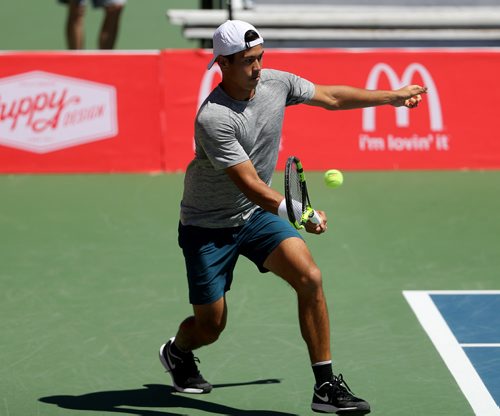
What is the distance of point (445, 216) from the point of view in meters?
11.4

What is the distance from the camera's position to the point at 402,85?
12.7 metres

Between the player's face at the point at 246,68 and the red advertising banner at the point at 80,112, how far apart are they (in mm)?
6145

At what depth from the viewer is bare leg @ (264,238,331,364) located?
6.65 meters

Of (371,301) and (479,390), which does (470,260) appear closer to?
(371,301)

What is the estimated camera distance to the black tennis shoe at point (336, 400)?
6.74 m

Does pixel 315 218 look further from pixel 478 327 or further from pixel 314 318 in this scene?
pixel 478 327

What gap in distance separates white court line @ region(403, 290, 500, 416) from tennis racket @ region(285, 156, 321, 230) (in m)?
1.60

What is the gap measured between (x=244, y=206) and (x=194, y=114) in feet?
19.3

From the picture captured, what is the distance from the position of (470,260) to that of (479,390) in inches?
115

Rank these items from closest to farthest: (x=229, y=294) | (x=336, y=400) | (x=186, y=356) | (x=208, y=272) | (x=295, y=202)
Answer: (x=295, y=202), (x=336, y=400), (x=208, y=272), (x=186, y=356), (x=229, y=294)

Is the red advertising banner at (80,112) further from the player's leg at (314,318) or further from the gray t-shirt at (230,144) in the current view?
the player's leg at (314,318)

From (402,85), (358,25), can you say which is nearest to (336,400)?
(402,85)

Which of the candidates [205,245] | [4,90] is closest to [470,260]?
[205,245]

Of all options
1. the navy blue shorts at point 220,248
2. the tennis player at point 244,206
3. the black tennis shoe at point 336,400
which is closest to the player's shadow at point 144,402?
the black tennis shoe at point 336,400
